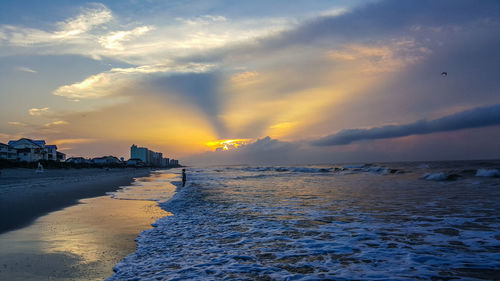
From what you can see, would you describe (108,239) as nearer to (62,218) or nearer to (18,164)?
(62,218)

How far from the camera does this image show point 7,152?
7981 centimetres

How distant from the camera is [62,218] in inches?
391

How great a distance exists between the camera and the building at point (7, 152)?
77.2m

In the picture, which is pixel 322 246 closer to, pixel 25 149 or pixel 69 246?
pixel 69 246

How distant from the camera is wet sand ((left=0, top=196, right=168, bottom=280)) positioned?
4945 mm

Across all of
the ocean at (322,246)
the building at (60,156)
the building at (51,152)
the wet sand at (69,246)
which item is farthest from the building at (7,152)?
the ocean at (322,246)

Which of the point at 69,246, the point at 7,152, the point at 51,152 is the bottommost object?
the point at 69,246

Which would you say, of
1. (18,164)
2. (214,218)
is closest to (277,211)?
(214,218)

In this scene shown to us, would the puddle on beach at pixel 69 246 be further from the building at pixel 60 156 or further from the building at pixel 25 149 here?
the building at pixel 60 156

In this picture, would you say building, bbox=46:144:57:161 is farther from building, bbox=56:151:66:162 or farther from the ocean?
the ocean

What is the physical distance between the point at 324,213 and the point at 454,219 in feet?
13.6

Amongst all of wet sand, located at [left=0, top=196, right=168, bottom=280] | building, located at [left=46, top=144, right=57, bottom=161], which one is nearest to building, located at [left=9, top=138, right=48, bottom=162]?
building, located at [left=46, top=144, right=57, bottom=161]

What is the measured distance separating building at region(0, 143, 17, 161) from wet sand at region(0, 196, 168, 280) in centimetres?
8902

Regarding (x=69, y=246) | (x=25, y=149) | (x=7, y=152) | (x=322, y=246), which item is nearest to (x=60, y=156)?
(x=25, y=149)
